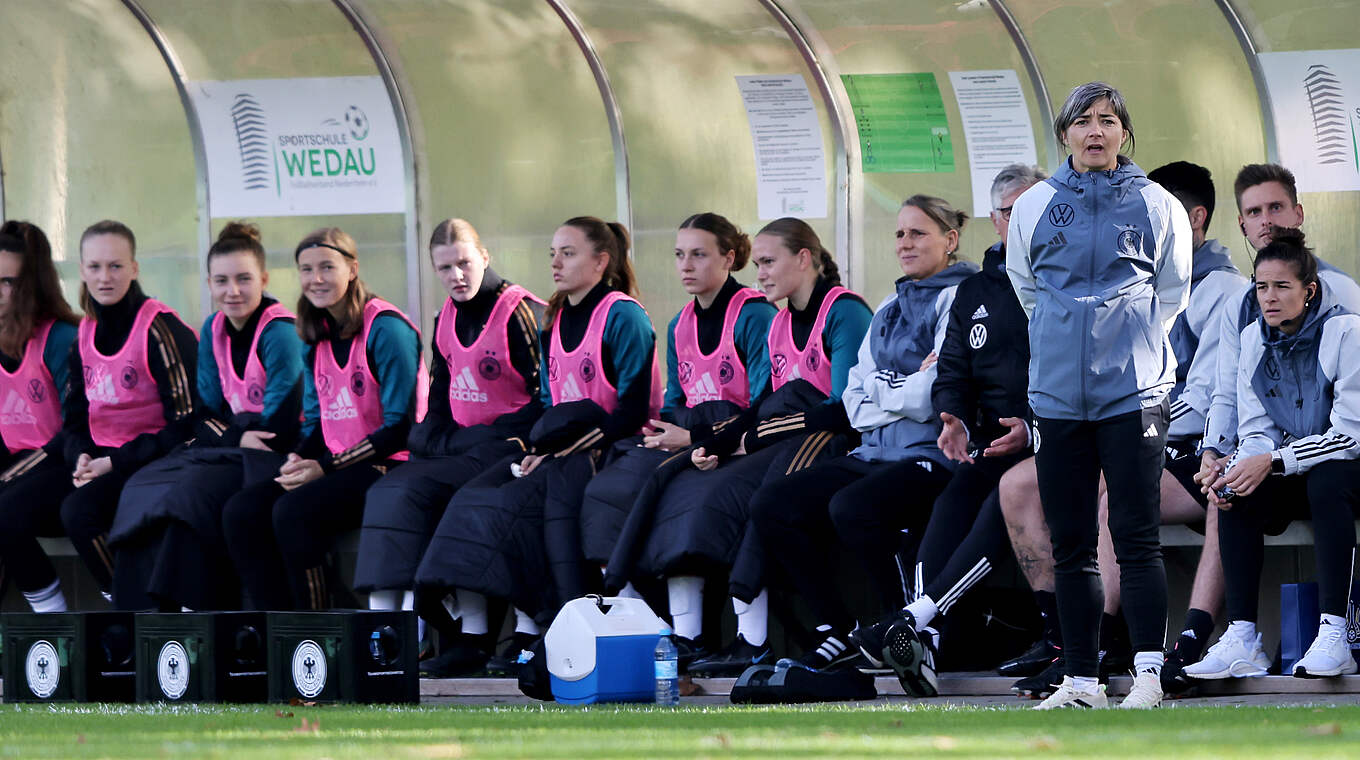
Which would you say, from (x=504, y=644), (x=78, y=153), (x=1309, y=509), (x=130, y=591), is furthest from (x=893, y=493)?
(x=78, y=153)

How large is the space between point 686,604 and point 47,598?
118 inches

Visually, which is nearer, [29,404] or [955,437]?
[955,437]

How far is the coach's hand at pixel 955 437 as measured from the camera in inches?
257

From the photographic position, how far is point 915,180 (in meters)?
8.68

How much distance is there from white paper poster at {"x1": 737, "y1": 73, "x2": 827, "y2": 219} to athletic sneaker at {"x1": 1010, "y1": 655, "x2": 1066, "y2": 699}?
3.18 meters

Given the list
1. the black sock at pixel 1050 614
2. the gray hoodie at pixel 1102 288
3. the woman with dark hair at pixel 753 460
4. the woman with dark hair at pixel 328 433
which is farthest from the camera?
the woman with dark hair at pixel 328 433

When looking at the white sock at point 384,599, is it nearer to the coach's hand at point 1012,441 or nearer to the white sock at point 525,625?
the white sock at point 525,625

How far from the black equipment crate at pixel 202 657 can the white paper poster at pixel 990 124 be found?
3649mm

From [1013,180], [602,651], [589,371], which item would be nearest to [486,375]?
[589,371]

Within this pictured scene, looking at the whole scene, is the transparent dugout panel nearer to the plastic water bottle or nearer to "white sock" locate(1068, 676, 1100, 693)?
the plastic water bottle

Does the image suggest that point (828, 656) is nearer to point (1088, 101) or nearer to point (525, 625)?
point (525, 625)

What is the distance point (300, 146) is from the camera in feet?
30.8

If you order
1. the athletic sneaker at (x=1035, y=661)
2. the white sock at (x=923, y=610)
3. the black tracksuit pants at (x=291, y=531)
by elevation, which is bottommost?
the athletic sneaker at (x=1035, y=661)

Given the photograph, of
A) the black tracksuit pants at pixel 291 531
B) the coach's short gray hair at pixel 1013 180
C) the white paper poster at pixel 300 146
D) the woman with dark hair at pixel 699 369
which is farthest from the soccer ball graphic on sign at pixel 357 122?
the coach's short gray hair at pixel 1013 180
